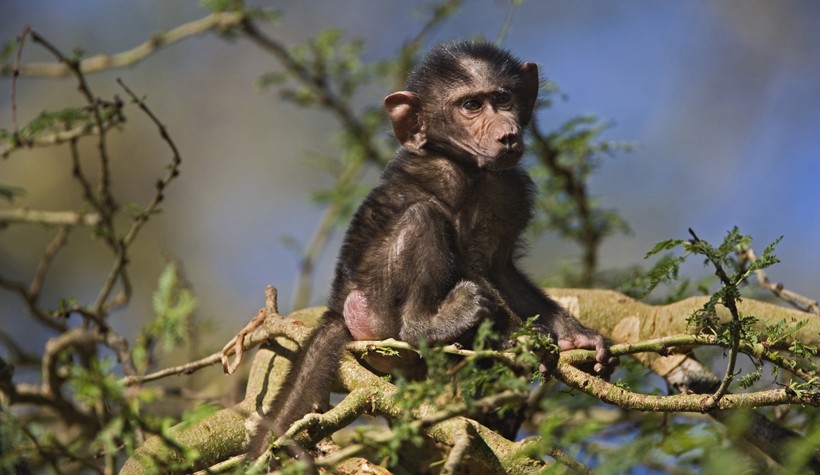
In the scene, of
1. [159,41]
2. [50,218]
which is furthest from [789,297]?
[159,41]

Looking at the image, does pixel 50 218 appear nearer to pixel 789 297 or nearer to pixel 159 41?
pixel 159 41

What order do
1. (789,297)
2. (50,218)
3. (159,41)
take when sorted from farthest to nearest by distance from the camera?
(159,41)
(50,218)
(789,297)

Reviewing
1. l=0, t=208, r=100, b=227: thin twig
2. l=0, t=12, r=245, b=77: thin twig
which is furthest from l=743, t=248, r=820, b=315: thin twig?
l=0, t=12, r=245, b=77: thin twig

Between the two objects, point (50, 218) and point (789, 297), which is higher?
point (789, 297)

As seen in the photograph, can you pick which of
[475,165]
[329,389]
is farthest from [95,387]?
[475,165]

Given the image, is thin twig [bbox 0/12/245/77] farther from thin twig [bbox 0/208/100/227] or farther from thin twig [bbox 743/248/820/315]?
thin twig [bbox 743/248/820/315]

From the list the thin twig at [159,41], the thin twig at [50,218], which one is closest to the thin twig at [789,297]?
the thin twig at [50,218]

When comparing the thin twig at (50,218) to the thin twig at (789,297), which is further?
the thin twig at (50,218)

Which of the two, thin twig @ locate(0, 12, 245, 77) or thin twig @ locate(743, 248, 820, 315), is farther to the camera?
thin twig @ locate(0, 12, 245, 77)

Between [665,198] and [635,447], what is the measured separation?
58.5 feet

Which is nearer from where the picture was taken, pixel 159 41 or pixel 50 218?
pixel 50 218

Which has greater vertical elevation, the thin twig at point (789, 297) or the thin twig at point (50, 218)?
the thin twig at point (789, 297)

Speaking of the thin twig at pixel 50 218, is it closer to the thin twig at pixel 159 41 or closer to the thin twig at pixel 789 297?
the thin twig at pixel 159 41

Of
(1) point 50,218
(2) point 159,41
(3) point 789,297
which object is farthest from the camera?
(2) point 159,41
